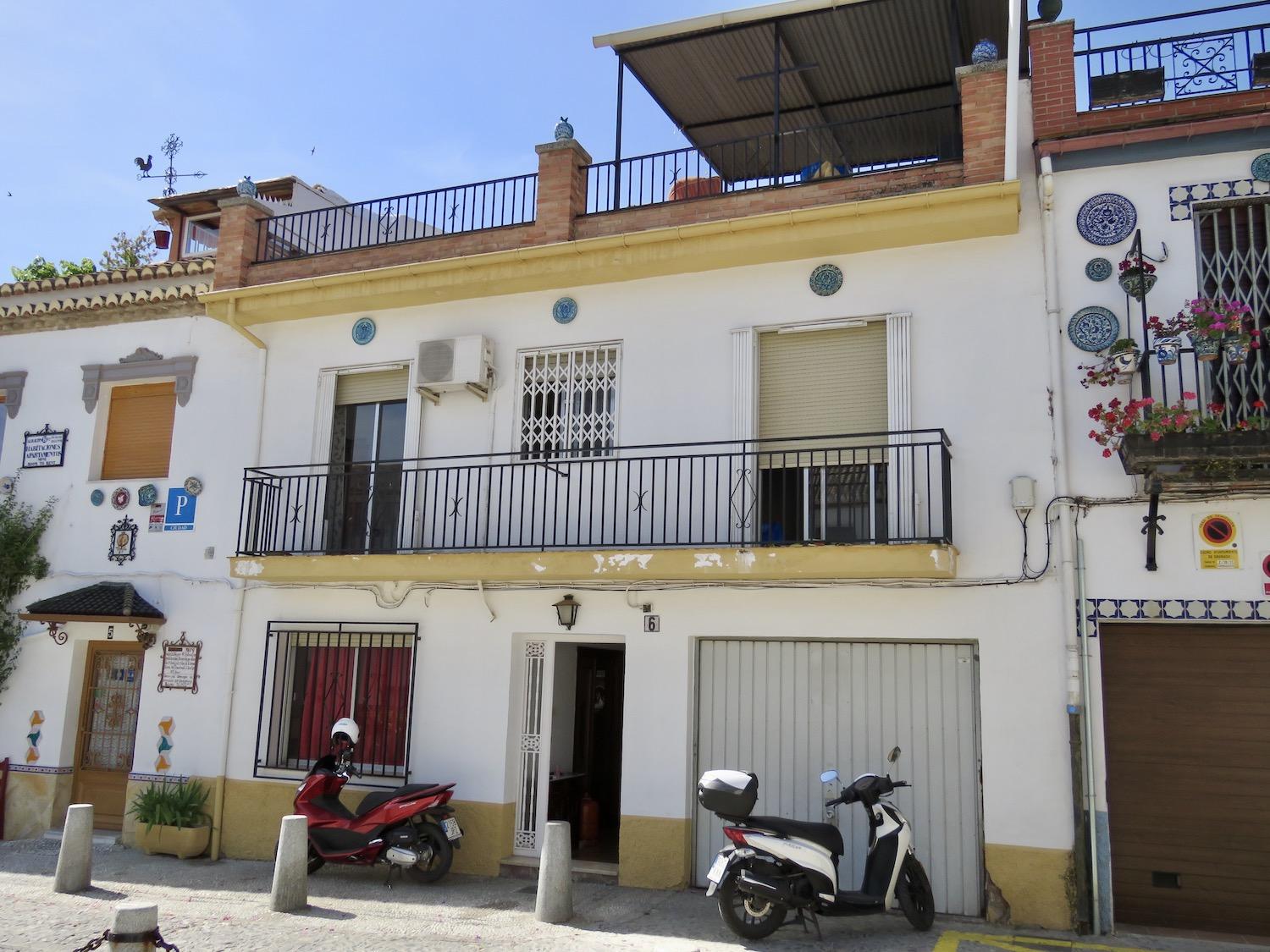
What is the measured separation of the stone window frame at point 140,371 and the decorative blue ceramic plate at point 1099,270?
30.3 ft

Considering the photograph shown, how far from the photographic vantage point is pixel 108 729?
11336 millimetres

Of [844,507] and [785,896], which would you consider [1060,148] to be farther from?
[785,896]

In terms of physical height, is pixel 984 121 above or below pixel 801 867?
above

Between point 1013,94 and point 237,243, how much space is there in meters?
8.11

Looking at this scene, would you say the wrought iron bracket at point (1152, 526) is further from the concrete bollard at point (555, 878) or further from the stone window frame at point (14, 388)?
the stone window frame at point (14, 388)

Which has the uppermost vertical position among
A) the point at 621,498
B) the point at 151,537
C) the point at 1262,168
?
the point at 1262,168

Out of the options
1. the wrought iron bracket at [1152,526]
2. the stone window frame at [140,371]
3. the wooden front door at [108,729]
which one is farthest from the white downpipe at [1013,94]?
the wooden front door at [108,729]

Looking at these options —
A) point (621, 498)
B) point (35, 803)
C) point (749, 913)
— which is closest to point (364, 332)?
point (621, 498)

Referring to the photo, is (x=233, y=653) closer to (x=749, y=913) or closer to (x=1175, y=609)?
(x=749, y=913)

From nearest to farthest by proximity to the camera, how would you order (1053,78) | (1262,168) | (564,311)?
(1262,168)
(1053,78)
(564,311)

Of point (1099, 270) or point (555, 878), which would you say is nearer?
point (555, 878)

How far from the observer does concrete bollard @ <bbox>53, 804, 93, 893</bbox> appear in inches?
338

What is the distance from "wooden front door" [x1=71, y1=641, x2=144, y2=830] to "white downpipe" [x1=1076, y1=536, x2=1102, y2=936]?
939 cm

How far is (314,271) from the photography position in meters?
11.3
